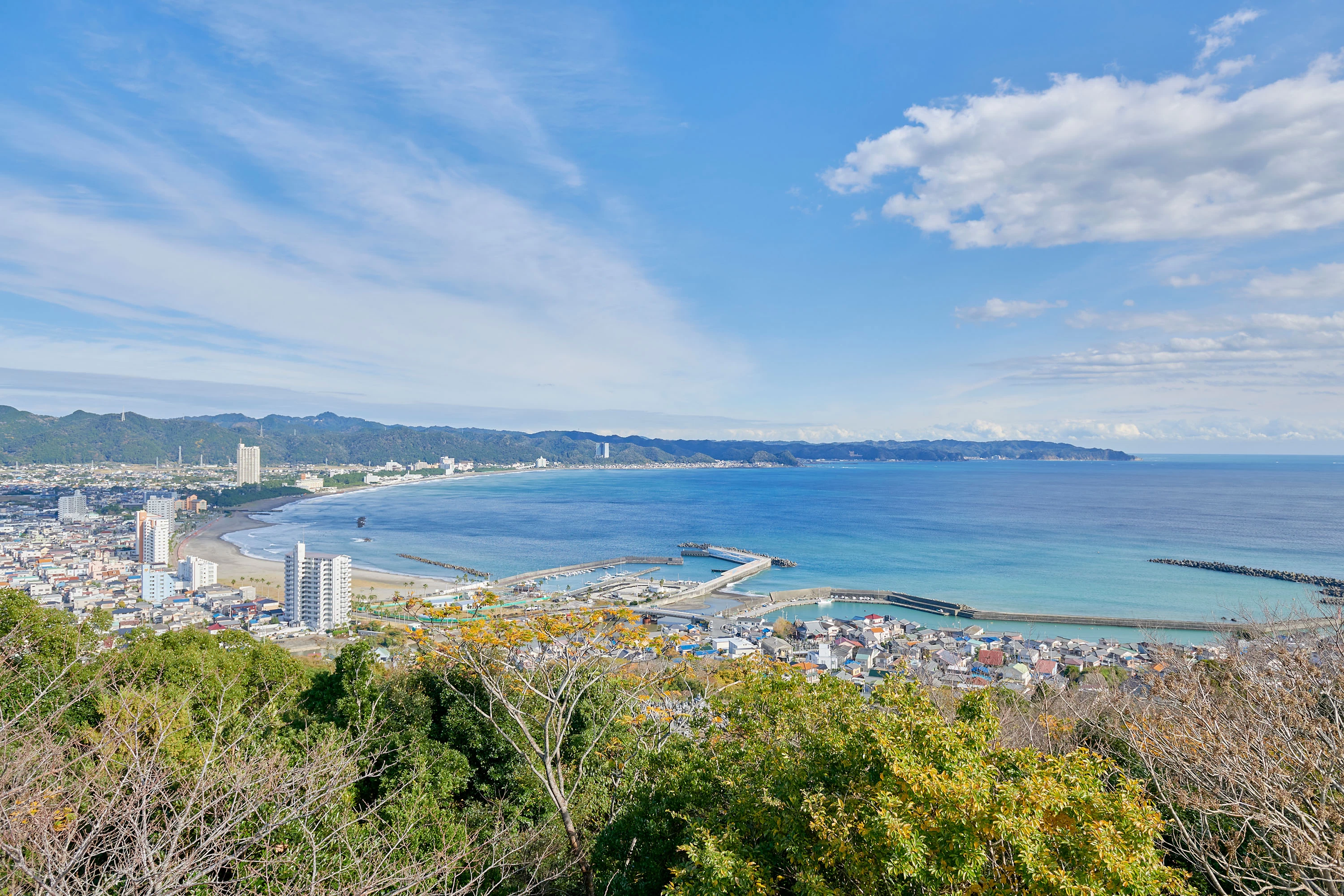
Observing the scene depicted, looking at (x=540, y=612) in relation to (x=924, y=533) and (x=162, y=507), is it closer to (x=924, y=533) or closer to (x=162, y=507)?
(x=924, y=533)

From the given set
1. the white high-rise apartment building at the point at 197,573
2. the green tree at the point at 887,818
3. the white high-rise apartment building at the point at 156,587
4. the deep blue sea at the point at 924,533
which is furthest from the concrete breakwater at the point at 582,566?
the green tree at the point at 887,818

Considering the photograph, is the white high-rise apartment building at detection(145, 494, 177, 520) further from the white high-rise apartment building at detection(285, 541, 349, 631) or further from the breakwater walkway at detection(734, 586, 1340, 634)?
the breakwater walkway at detection(734, 586, 1340, 634)

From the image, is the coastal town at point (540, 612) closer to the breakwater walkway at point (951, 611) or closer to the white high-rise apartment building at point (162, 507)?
the breakwater walkway at point (951, 611)

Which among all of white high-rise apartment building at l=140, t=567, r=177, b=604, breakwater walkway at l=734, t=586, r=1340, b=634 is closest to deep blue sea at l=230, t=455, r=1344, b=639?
breakwater walkway at l=734, t=586, r=1340, b=634

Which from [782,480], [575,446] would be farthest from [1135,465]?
[575,446]

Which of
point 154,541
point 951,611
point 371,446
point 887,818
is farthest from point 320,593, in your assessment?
point 371,446

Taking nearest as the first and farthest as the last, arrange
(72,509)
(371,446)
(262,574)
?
(262,574), (72,509), (371,446)
